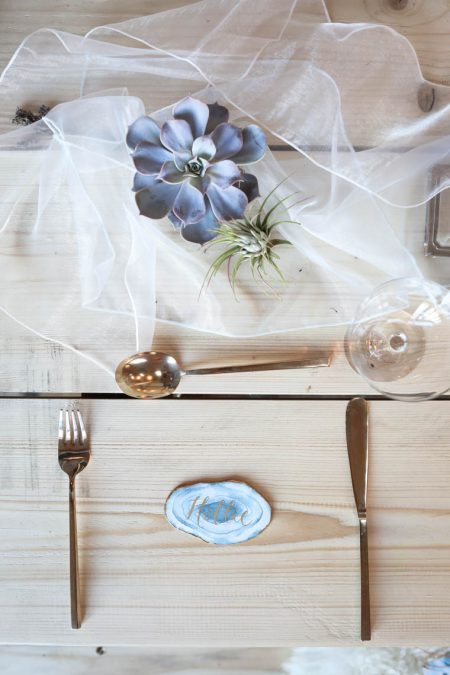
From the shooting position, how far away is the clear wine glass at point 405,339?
74cm

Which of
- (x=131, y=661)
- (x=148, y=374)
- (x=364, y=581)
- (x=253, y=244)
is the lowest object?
(x=131, y=661)

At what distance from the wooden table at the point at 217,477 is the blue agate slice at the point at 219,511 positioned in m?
0.02

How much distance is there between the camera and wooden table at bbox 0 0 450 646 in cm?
81

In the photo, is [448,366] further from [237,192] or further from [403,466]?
[237,192]

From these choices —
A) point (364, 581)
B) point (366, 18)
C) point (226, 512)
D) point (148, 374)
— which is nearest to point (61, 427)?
point (148, 374)

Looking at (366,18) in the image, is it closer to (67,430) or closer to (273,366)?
(273,366)

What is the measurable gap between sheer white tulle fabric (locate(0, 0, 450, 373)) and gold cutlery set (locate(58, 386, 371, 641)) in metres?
0.10

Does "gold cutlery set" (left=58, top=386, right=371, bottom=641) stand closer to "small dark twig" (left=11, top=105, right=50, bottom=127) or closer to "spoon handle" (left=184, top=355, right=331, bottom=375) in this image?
"spoon handle" (left=184, top=355, right=331, bottom=375)

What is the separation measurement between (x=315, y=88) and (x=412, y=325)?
309 mm

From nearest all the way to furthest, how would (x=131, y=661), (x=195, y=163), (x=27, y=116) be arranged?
(x=195, y=163) → (x=27, y=116) → (x=131, y=661)

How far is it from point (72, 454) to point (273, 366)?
0.29 meters

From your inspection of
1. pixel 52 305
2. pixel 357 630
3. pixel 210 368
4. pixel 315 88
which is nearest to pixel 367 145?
pixel 315 88

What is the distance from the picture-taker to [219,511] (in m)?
0.81

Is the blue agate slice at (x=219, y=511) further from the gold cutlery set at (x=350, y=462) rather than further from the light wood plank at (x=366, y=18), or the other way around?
the light wood plank at (x=366, y=18)
